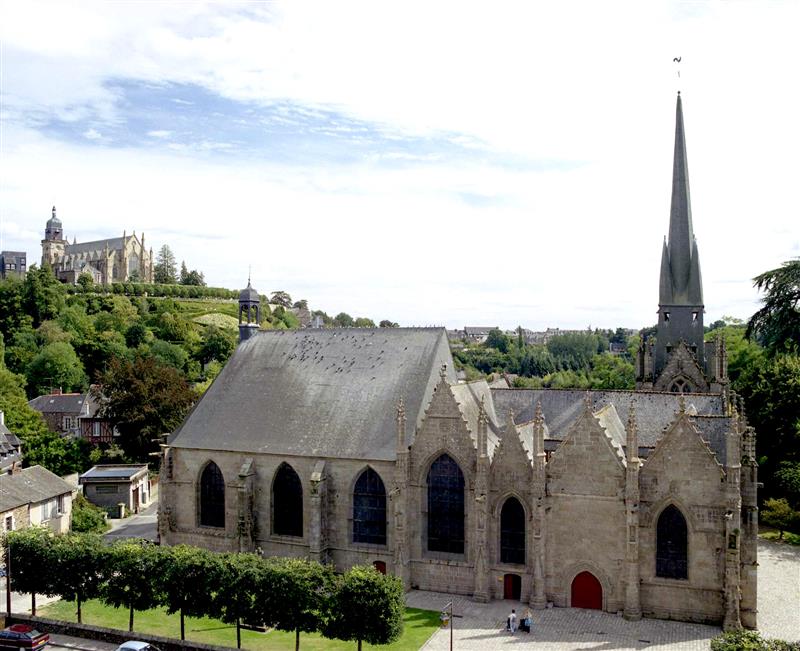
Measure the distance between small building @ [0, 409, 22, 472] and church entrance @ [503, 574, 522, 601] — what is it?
1716 inches

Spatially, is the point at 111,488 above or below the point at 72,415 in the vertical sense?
below

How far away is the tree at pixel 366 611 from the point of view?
94.7 feet

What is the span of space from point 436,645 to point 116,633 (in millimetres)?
14612

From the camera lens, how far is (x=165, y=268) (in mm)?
189250

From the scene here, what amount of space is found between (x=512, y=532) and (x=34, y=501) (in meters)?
31.2

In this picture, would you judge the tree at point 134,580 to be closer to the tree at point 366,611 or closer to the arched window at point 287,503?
the tree at point 366,611

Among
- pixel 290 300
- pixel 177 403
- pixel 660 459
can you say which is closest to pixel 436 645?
pixel 660 459

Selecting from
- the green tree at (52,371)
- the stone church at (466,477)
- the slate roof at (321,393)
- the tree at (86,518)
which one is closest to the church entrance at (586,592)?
the stone church at (466,477)

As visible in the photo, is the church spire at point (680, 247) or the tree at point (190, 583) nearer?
the tree at point (190, 583)

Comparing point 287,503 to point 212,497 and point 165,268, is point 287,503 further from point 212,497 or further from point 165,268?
point 165,268

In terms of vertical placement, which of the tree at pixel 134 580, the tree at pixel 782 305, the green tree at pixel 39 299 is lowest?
the tree at pixel 134 580

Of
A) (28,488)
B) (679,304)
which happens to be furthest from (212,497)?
(679,304)

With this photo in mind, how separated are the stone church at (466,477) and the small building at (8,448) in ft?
80.2

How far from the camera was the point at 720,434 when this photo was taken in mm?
35375
